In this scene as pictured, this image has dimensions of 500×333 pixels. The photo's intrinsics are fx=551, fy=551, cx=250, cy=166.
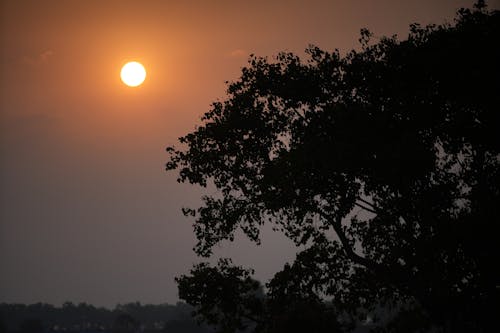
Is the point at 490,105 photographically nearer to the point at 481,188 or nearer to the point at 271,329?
the point at 481,188

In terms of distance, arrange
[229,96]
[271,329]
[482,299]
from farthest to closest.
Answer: [271,329], [229,96], [482,299]

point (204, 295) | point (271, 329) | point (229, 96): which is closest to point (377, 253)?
point (271, 329)

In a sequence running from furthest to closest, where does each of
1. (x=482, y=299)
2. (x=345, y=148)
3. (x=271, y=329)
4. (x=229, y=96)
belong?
(x=271, y=329) → (x=229, y=96) → (x=482, y=299) → (x=345, y=148)

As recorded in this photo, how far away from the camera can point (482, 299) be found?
22609 millimetres

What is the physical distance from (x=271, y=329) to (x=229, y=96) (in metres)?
11.0

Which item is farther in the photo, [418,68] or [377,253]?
[377,253]

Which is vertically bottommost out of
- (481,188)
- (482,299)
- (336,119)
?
(482,299)

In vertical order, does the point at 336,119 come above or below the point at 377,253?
above

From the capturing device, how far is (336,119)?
857 inches

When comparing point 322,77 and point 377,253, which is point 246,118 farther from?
point 377,253

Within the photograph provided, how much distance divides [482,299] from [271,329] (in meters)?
9.36

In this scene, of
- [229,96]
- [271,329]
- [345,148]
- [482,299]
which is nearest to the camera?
[345,148]

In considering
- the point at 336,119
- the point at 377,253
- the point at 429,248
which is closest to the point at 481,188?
the point at 429,248

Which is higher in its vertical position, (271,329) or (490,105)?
(490,105)
